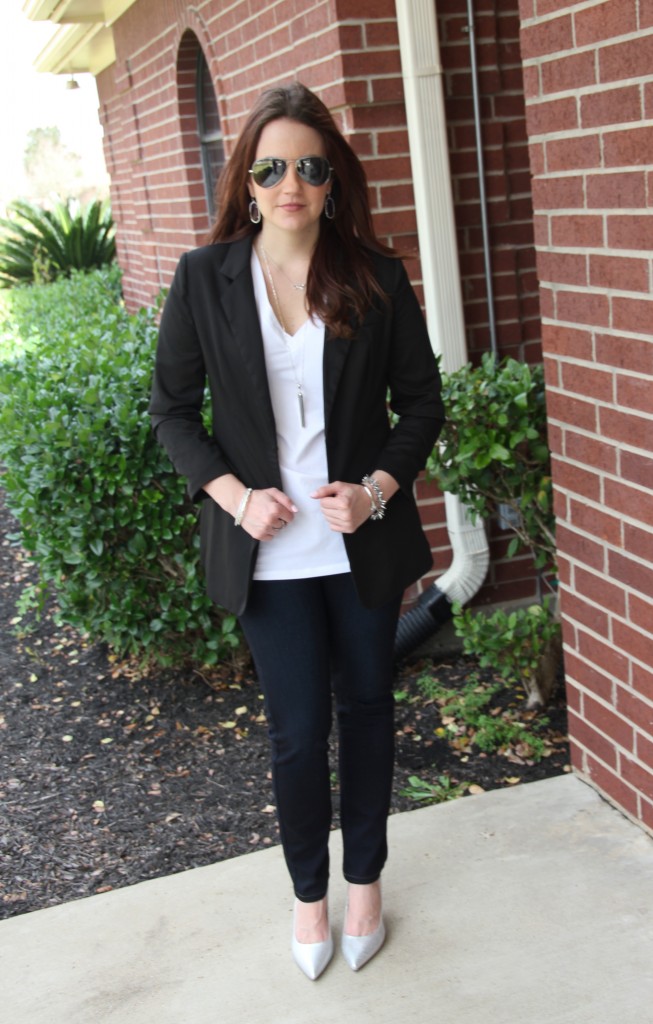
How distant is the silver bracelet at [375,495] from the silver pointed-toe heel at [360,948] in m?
1.02

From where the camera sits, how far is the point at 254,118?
2.52m

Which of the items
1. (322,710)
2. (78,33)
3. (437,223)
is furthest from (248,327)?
(78,33)

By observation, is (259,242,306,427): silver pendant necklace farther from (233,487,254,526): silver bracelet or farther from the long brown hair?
(233,487,254,526): silver bracelet

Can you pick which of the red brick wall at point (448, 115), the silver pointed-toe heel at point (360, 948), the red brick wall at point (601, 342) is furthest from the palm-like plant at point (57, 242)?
the silver pointed-toe heel at point (360, 948)

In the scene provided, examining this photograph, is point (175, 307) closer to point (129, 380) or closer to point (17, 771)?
point (129, 380)

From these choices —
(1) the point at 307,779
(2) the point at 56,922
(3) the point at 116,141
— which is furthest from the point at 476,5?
(3) the point at 116,141

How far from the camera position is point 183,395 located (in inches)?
106

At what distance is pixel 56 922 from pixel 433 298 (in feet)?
8.51

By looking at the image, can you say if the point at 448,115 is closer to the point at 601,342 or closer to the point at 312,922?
the point at 601,342

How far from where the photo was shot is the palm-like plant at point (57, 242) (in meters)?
14.7

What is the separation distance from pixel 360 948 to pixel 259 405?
1.31 metres

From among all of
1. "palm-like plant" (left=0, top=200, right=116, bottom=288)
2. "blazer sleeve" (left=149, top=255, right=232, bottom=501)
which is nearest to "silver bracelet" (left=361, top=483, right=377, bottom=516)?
"blazer sleeve" (left=149, top=255, right=232, bottom=501)

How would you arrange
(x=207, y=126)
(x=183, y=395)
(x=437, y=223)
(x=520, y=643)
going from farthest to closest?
(x=207, y=126)
(x=437, y=223)
(x=520, y=643)
(x=183, y=395)

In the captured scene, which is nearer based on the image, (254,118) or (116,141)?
(254,118)
